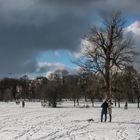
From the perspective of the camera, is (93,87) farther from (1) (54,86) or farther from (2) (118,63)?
(1) (54,86)

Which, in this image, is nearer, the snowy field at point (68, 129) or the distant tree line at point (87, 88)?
the snowy field at point (68, 129)

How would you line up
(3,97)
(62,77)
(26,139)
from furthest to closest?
(3,97) < (62,77) < (26,139)

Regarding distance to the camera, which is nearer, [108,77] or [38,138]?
[38,138]

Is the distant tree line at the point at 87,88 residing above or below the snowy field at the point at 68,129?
above

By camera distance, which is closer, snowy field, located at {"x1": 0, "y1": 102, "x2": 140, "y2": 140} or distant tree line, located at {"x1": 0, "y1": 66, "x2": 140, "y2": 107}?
snowy field, located at {"x1": 0, "y1": 102, "x2": 140, "y2": 140}

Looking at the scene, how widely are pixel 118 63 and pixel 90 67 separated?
4093 millimetres

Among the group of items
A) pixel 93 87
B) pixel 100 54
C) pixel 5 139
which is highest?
pixel 100 54

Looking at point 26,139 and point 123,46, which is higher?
point 123,46

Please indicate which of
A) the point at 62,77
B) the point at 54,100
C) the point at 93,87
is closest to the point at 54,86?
the point at 54,100

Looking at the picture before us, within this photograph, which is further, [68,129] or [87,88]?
[87,88]

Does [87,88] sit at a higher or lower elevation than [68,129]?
higher

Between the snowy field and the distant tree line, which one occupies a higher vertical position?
the distant tree line

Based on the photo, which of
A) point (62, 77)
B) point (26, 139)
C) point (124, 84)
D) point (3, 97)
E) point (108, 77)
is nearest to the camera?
point (26, 139)

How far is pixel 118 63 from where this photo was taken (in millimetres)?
54781
